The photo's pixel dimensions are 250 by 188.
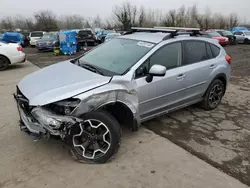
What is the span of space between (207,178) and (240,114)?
2.43 m

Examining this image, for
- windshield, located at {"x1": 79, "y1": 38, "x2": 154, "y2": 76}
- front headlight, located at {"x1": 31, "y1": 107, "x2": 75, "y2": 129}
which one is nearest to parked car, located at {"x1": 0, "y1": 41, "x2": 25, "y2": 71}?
windshield, located at {"x1": 79, "y1": 38, "x2": 154, "y2": 76}

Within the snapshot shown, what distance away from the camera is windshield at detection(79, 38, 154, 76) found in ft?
11.1

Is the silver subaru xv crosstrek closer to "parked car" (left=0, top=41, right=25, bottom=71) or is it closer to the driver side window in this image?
the driver side window

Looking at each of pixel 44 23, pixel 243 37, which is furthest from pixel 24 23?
pixel 243 37

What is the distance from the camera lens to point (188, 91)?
4.05 meters

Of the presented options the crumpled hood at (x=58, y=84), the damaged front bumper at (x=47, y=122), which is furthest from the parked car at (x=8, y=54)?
the damaged front bumper at (x=47, y=122)

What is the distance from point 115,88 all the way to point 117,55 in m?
0.93

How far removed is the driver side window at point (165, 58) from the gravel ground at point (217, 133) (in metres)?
1.09

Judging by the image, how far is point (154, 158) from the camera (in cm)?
306

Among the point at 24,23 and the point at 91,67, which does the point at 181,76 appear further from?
the point at 24,23

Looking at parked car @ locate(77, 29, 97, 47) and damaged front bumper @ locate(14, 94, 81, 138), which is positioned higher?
parked car @ locate(77, 29, 97, 47)

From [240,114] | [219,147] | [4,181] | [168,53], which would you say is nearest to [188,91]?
[168,53]

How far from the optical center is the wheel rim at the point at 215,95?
4.63 metres

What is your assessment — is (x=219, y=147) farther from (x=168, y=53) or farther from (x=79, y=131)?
(x=79, y=131)
